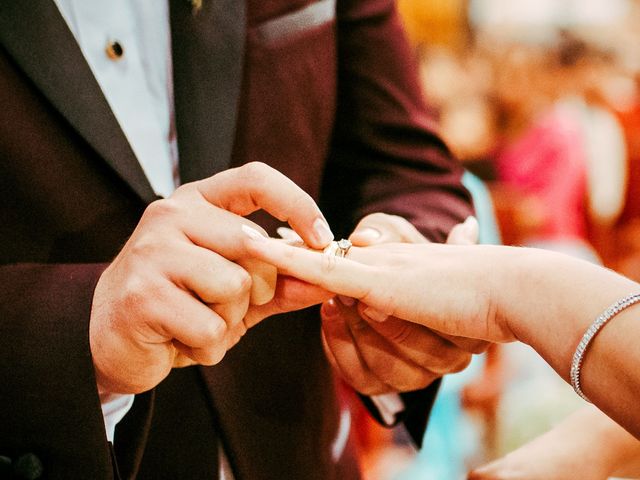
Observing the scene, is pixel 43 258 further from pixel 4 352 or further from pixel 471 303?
pixel 471 303

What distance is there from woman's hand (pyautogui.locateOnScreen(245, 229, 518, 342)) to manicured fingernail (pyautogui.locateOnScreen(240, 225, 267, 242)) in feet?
0.23

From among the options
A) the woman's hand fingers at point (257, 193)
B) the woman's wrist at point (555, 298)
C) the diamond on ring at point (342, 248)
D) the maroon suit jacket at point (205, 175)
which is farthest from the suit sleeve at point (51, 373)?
the woman's wrist at point (555, 298)

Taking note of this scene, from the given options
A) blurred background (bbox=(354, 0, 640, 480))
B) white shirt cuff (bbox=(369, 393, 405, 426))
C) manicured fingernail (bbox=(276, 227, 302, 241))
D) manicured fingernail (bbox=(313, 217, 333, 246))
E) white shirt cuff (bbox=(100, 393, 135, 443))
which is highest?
manicured fingernail (bbox=(313, 217, 333, 246))

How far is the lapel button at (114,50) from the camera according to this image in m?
0.78

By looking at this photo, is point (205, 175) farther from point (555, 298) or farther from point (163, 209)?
point (555, 298)

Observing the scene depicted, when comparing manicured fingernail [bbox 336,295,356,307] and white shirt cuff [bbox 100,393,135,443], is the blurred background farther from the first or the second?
white shirt cuff [bbox 100,393,135,443]

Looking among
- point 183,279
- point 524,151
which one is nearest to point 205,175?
point 183,279

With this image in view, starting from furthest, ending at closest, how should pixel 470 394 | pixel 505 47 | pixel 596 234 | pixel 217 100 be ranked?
pixel 505 47 < pixel 596 234 < pixel 470 394 < pixel 217 100

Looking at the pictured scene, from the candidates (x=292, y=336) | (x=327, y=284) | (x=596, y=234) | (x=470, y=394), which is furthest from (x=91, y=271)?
(x=596, y=234)

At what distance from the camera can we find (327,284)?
704mm

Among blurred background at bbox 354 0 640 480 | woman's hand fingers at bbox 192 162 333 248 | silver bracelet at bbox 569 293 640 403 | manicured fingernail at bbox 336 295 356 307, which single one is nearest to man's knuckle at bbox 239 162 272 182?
woman's hand fingers at bbox 192 162 333 248

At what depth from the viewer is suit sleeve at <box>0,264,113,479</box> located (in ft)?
2.10

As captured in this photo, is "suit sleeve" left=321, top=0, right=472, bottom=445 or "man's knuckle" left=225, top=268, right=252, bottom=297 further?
"suit sleeve" left=321, top=0, right=472, bottom=445

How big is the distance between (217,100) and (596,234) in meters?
2.82
